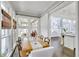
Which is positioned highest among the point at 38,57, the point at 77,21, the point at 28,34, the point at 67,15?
the point at 67,15

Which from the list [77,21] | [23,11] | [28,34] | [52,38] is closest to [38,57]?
[77,21]

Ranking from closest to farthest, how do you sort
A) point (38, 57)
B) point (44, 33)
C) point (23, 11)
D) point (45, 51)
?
point (38, 57)
point (45, 51)
point (23, 11)
point (44, 33)

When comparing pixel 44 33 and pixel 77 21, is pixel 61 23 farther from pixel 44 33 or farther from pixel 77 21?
pixel 77 21

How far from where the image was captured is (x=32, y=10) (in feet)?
12.2

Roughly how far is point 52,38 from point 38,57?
2956mm

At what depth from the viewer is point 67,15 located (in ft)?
13.8

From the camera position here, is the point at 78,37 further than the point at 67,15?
No

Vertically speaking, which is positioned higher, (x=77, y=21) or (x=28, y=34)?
(x=77, y=21)

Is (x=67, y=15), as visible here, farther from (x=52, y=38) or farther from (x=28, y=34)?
(x=28, y=34)

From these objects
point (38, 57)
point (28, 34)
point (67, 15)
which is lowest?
point (38, 57)

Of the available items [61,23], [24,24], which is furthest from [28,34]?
[61,23]

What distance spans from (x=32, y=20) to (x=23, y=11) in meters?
0.85

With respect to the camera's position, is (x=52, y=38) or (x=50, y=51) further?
(x=52, y=38)

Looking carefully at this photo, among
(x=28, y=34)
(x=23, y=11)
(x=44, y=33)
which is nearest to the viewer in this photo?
(x=28, y=34)
